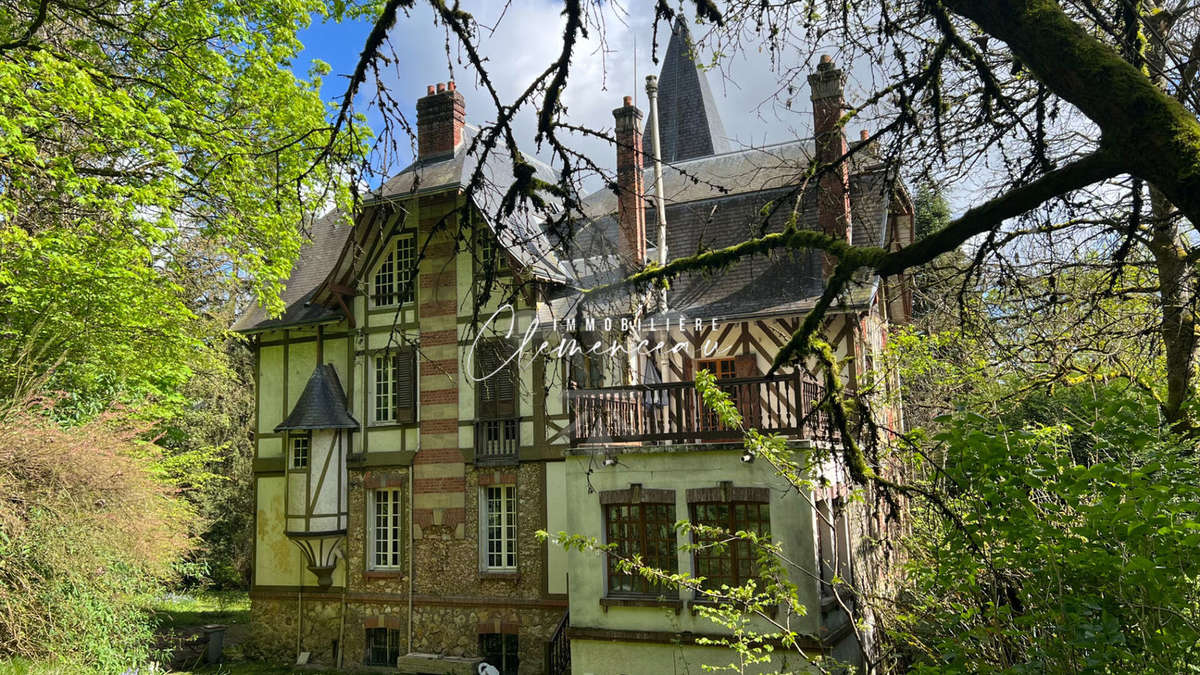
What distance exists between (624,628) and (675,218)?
7615 mm

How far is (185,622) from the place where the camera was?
20.6 metres

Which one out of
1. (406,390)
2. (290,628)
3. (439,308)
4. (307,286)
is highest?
(307,286)

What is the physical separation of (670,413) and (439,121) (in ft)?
29.2

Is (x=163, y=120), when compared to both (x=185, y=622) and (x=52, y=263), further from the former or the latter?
(x=185, y=622)

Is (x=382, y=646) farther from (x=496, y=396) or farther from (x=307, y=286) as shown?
(x=307, y=286)

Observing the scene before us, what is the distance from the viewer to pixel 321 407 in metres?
16.4

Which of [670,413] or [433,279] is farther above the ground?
[433,279]

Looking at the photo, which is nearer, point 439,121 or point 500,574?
point 500,574

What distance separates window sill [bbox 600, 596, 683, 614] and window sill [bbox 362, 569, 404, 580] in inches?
217

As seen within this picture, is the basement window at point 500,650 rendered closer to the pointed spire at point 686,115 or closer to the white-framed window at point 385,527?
the white-framed window at point 385,527

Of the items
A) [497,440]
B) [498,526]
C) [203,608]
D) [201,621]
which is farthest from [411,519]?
[203,608]

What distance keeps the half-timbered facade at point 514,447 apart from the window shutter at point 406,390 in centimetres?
4

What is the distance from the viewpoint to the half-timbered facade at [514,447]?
11.4 m

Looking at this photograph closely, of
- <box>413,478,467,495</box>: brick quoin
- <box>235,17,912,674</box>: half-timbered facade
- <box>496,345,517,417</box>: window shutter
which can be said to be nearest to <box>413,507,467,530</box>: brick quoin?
<box>235,17,912,674</box>: half-timbered facade
